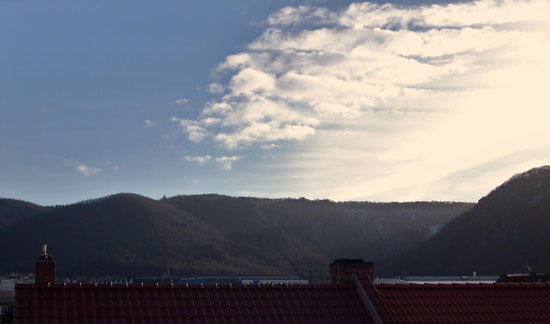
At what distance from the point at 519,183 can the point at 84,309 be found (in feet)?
476

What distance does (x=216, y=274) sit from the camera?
151625mm

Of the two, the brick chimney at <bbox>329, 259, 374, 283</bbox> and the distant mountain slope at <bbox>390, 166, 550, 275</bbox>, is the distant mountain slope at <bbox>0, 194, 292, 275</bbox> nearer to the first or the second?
the distant mountain slope at <bbox>390, 166, 550, 275</bbox>

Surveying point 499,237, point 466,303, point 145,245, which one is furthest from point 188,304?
point 145,245

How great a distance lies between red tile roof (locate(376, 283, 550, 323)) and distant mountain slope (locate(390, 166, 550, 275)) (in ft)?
265

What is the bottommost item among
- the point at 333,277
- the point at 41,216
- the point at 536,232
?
the point at 333,277

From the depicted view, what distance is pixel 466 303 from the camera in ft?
71.4

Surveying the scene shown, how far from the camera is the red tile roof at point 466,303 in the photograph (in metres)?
20.8

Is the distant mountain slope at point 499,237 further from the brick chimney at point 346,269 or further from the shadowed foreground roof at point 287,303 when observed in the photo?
the brick chimney at point 346,269

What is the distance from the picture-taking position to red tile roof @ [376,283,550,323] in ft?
68.4

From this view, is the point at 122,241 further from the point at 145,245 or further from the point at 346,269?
the point at 346,269

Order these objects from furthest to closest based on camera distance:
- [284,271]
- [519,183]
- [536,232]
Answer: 1. [284,271]
2. [519,183]
3. [536,232]

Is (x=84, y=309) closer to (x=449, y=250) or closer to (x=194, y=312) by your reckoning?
(x=194, y=312)

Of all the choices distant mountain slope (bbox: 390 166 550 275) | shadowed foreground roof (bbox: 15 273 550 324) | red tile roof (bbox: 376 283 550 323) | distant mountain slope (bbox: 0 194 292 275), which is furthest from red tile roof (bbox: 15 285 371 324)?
distant mountain slope (bbox: 0 194 292 275)

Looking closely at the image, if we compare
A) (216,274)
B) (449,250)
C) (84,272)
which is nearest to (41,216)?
(84,272)
